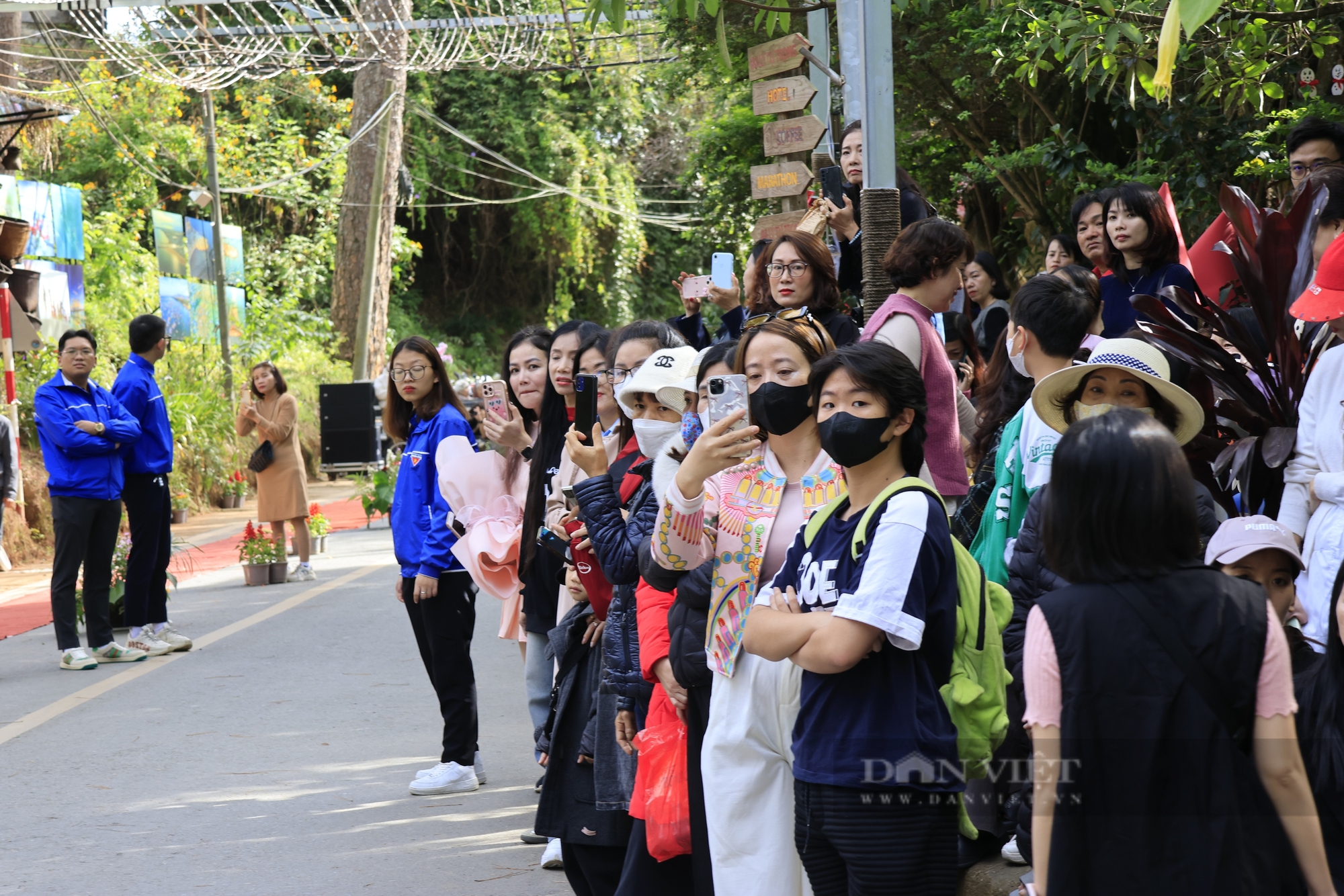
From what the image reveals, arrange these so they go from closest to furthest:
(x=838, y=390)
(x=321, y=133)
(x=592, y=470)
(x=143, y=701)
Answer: (x=838, y=390) < (x=592, y=470) < (x=143, y=701) < (x=321, y=133)

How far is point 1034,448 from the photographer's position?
12.5 feet

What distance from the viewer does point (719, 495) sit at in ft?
11.1

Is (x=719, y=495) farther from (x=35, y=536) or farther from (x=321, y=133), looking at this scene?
(x=321, y=133)

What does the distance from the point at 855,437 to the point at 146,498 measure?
758cm

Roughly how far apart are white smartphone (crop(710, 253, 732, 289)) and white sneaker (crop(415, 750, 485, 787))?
2579 millimetres

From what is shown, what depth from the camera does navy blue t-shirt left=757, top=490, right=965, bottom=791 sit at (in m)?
2.69

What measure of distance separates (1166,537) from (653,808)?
1.85 m

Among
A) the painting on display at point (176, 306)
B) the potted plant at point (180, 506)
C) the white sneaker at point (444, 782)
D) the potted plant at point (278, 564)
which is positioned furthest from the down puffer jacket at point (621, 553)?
the painting on display at point (176, 306)

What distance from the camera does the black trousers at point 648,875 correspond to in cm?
373

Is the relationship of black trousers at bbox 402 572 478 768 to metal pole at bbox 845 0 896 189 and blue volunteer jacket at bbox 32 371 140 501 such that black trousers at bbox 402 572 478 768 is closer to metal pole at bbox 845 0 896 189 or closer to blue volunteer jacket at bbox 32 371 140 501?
metal pole at bbox 845 0 896 189

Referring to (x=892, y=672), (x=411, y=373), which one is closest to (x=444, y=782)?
(x=411, y=373)

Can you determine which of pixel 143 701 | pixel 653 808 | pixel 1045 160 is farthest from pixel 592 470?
pixel 1045 160

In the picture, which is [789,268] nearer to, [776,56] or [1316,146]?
[776,56]

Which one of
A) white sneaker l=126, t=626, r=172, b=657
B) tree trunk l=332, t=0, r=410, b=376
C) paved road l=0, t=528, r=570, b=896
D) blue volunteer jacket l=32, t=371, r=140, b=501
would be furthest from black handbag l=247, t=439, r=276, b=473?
tree trunk l=332, t=0, r=410, b=376
